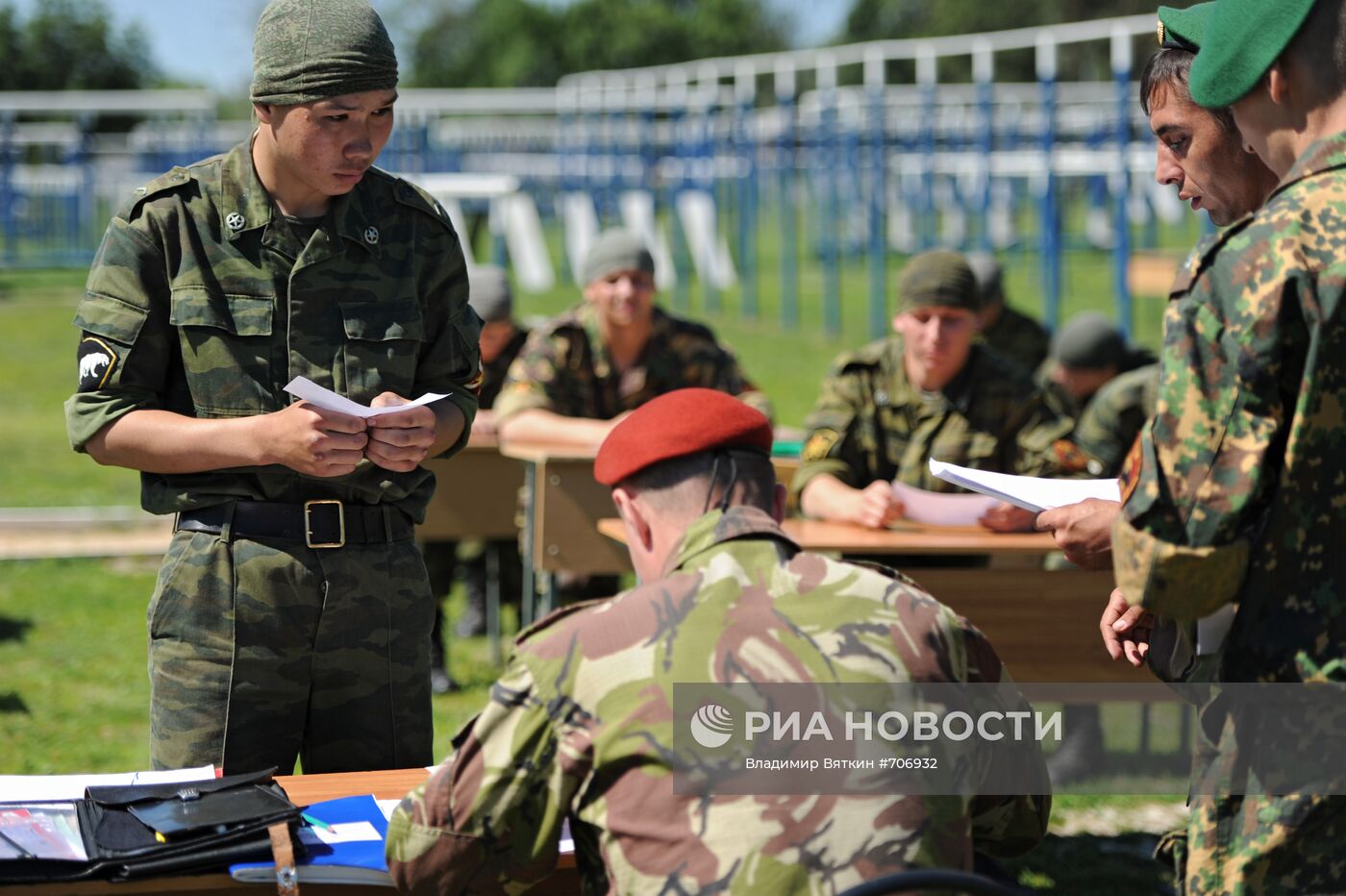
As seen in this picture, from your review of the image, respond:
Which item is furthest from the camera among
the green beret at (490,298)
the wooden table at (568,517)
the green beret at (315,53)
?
the green beret at (490,298)

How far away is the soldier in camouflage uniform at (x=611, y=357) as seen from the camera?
18.9 ft

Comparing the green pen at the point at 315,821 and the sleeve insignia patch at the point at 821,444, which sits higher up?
the sleeve insignia patch at the point at 821,444

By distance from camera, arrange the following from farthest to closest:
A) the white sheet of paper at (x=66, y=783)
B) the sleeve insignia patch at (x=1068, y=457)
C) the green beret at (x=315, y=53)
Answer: the sleeve insignia patch at (x=1068, y=457), the green beret at (x=315, y=53), the white sheet of paper at (x=66, y=783)

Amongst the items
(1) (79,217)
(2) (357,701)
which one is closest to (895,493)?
(2) (357,701)

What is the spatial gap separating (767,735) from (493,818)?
36 centimetres

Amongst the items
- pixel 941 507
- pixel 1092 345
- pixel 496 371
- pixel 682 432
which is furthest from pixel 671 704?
pixel 1092 345

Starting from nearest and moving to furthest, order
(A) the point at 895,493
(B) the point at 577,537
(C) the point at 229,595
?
(C) the point at 229,595
(A) the point at 895,493
(B) the point at 577,537

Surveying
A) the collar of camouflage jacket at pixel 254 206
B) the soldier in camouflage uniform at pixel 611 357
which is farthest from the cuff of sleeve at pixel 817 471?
the collar of camouflage jacket at pixel 254 206

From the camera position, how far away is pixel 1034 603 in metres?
4.76

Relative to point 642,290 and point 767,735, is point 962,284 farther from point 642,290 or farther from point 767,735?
point 767,735

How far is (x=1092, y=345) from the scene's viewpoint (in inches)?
268

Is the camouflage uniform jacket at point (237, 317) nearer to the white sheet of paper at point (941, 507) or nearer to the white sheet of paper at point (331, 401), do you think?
the white sheet of paper at point (331, 401)

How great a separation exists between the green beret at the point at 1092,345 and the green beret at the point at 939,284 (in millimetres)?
2042

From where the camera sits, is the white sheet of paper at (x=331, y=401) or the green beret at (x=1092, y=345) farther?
the green beret at (x=1092, y=345)
